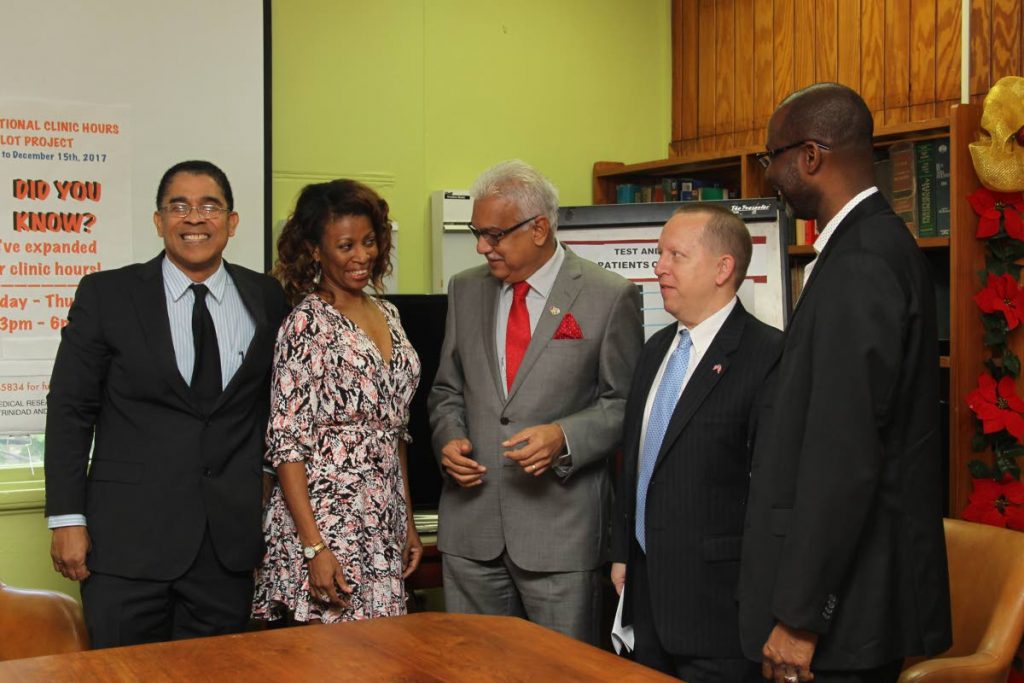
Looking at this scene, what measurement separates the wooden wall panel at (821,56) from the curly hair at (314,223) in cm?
205

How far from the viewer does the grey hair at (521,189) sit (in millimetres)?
2652

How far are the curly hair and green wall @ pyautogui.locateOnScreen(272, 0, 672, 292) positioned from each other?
1363mm

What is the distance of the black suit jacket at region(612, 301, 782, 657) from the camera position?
87.0 inches

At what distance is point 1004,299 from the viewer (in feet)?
10.9

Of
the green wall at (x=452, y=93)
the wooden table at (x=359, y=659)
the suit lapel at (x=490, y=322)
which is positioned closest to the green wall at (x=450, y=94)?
the green wall at (x=452, y=93)

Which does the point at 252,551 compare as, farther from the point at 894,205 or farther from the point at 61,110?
the point at 894,205

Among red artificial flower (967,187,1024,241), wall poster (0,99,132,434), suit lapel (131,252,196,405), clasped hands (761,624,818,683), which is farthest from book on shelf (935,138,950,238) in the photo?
wall poster (0,99,132,434)

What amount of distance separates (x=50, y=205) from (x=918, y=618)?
282 centimetres

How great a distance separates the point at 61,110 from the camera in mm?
3479

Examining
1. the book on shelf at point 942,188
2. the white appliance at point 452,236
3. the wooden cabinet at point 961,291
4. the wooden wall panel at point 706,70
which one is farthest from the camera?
the wooden wall panel at point 706,70

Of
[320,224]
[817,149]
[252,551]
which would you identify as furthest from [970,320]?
[252,551]

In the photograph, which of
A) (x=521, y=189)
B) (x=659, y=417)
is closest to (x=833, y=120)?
(x=659, y=417)

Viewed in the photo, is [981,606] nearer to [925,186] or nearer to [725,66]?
[925,186]

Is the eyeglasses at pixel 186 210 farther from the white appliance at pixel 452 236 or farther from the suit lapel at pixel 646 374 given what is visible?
the white appliance at pixel 452 236
